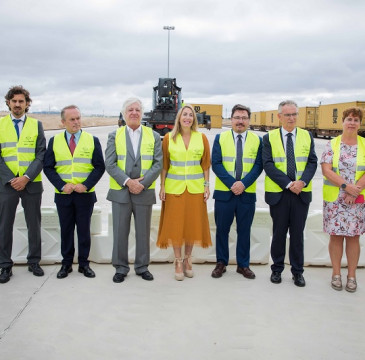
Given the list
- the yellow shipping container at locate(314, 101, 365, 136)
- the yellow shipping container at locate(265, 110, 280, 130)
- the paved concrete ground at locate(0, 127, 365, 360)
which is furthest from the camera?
the yellow shipping container at locate(265, 110, 280, 130)

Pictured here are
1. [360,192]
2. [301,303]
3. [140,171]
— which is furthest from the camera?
[140,171]

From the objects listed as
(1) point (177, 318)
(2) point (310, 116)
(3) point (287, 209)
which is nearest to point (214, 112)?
(2) point (310, 116)

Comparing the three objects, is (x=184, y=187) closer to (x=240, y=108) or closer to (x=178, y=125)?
(x=178, y=125)

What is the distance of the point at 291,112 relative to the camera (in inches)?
161

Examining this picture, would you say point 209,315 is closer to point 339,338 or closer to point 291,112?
point 339,338

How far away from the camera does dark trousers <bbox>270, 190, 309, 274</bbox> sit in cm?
408

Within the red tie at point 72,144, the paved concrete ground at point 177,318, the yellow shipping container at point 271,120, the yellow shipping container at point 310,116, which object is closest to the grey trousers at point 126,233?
the paved concrete ground at point 177,318

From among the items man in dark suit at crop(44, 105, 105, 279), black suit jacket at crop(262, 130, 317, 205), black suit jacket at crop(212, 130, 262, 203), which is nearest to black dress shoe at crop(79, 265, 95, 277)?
man in dark suit at crop(44, 105, 105, 279)

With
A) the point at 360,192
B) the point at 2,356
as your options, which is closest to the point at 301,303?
the point at 360,192

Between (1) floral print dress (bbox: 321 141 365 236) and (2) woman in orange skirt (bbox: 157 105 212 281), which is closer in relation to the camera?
(1) floral print dress (bbox: 321 141 365 236)

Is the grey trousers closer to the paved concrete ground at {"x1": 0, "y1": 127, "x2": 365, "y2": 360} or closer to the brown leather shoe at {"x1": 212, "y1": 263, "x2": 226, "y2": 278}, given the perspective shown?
the paved concrete ground at {"x1": 0, "y1": 127, "x2": 365, "y2": 360}

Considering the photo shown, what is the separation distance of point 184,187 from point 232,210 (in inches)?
22.5

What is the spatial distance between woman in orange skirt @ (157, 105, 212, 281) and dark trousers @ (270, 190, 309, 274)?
29.2 inches

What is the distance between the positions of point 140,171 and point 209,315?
1604 millimetres
